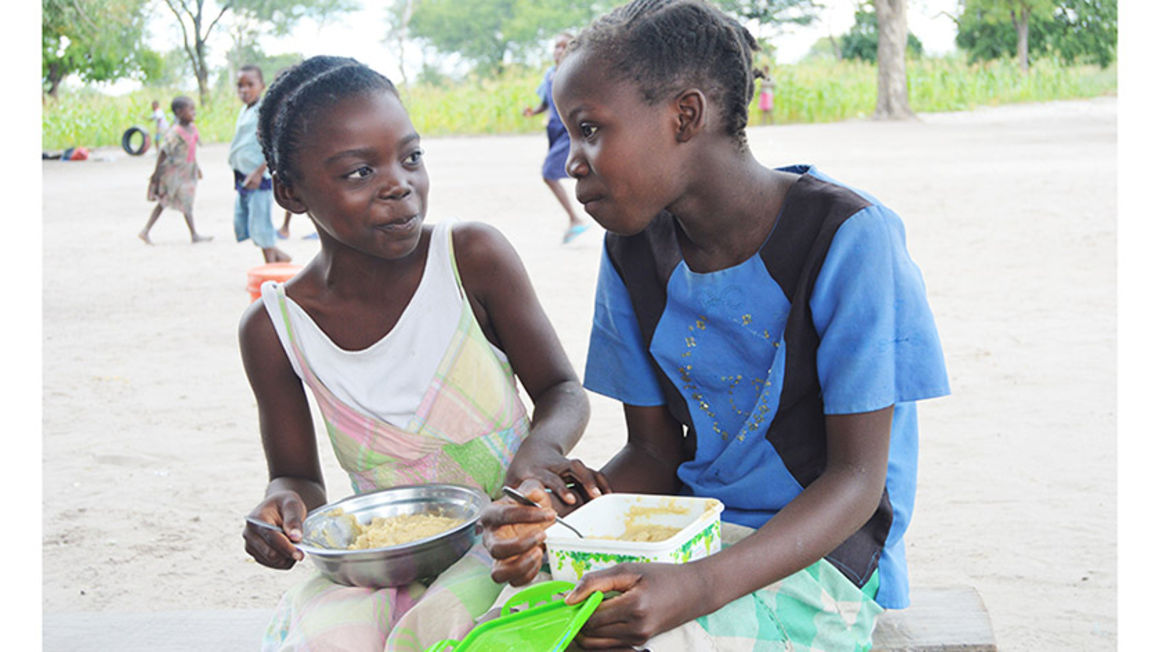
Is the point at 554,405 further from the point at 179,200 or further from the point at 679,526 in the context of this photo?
the point at 179,200

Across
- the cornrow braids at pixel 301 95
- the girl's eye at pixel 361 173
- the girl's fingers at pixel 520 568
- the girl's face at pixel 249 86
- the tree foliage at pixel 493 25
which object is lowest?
the girl's fingers at pixel 520 568

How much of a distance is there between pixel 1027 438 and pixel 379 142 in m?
2.76

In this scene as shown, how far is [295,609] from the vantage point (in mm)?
1625

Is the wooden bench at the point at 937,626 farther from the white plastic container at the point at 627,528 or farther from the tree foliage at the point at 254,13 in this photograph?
the tree foliage at the point at 254,13

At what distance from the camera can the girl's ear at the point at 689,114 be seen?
5.10 ft

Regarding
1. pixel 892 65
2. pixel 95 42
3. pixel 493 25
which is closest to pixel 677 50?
pixel 892 65

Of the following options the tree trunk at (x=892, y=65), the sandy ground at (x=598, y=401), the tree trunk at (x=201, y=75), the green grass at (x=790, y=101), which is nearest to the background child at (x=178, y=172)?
the sandy ground at (x=598, y=401)

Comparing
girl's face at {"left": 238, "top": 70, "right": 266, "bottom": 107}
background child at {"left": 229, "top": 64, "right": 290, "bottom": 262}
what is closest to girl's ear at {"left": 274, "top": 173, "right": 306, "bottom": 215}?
background child at {"left": 229, "top": 64, "right": 290, "bottom": 262}

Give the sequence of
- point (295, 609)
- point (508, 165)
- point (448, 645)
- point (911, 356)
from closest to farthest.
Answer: point (448, 645) < point (911, 356) < point (295, 609) < point (508, 165)

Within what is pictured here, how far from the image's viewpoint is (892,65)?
18.0 metres

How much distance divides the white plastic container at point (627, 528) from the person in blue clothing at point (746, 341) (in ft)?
0.10

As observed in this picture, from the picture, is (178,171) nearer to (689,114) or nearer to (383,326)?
(383,326)

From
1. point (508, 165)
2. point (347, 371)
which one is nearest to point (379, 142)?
point (347, 371)

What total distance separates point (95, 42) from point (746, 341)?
21.8 meters
